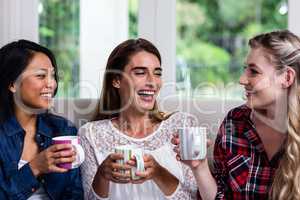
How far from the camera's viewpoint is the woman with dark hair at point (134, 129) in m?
1.57

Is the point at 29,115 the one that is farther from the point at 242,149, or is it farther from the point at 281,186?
the point at 281,186

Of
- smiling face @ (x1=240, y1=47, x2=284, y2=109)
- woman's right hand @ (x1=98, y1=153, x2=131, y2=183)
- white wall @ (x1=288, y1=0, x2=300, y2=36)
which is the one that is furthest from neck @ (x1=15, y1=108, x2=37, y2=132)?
white wall @ (x1=288, y1=0, x2=300, y2=36)

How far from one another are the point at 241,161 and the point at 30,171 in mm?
721

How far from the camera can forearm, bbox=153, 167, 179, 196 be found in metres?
1.52

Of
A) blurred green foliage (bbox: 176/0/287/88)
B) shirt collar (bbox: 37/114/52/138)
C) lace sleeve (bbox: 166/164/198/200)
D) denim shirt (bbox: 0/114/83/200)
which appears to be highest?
blurred green foliage (bbox: 176/0/287/88)

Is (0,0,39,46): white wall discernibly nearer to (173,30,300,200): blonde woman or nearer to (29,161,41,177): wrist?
(29,161,41,177): wrist

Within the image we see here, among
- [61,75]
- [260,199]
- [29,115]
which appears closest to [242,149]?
[260,199]

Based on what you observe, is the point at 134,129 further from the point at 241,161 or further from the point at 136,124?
the point at 241,161

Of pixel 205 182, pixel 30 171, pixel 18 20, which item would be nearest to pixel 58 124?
pixel 30 171

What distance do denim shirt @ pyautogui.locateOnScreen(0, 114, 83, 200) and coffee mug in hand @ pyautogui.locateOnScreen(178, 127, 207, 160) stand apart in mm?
524

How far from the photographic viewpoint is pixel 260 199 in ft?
4.67

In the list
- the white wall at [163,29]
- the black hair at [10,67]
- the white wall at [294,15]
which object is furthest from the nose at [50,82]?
the white wall at [294,15]

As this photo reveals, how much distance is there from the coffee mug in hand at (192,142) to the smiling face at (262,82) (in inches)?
11.7

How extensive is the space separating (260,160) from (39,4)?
4.93 ft
